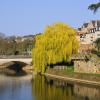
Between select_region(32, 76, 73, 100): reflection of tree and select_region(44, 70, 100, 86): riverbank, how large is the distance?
11.8 ft

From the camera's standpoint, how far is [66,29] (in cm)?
6372

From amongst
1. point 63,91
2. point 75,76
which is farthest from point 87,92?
point 75,76

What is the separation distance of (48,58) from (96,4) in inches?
720

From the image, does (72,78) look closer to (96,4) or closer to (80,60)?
(80,60)

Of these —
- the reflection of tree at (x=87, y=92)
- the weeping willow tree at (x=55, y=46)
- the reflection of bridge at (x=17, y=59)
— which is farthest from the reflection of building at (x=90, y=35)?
the reflection of tree at (x=87, y=92)

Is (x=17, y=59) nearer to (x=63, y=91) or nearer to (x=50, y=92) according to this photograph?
(x=63, y=91)

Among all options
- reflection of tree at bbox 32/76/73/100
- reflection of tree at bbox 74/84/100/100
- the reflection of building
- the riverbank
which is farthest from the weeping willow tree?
the reflection of building

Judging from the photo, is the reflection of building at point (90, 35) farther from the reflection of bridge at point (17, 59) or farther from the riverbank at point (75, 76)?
the riverbank at point (75, 76)

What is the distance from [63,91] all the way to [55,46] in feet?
63.7

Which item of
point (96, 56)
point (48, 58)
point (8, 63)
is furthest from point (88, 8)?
point (8, 63)

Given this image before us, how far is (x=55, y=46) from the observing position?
2452 inches

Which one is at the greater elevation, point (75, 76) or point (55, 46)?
point (55, 46)

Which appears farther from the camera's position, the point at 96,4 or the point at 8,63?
the point at 8,63

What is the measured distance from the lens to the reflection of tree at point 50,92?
127ft
